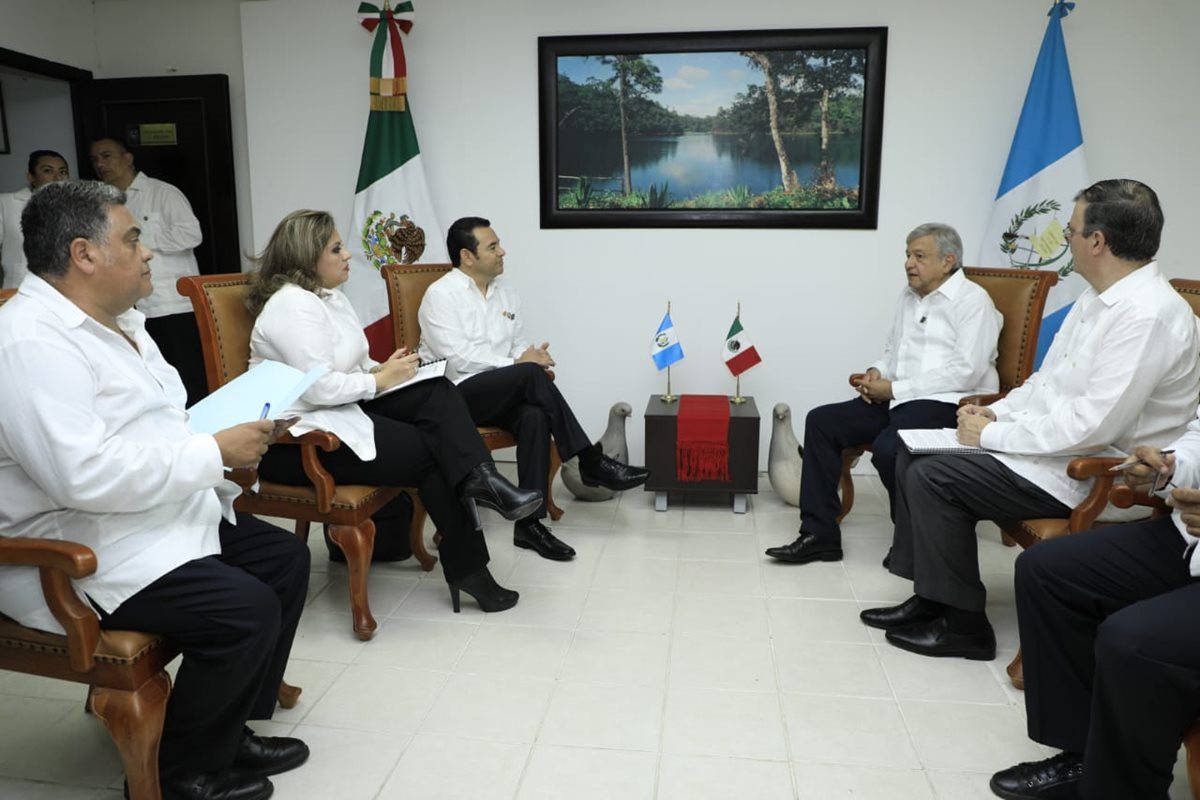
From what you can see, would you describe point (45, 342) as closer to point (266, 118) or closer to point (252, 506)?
point (252, 506)

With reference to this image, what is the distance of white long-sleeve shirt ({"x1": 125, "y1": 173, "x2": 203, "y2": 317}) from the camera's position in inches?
178

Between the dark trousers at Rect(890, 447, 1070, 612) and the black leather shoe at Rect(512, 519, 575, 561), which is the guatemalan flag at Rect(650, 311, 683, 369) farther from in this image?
the dark trousers at Rect(890, 447, 1070, 612)

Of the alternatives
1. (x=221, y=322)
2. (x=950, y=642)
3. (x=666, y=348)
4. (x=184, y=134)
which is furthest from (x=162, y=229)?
(x=950, y=642)

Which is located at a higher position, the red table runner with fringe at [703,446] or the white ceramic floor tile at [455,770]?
the red table runner with fringe at [703,446]

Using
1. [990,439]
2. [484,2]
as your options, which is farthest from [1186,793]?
[484,2]


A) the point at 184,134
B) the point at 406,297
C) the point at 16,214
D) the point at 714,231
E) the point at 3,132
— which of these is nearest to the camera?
the point at 406,297

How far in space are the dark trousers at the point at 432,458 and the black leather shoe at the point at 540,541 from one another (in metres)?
0.47

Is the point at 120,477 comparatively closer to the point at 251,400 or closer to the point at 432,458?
the point at 251,400

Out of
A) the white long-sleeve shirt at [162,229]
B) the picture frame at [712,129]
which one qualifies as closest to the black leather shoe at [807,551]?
the picture frame at [712,129]

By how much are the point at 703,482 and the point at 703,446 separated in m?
0.17

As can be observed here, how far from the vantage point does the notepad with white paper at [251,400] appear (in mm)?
1931

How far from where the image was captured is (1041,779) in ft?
6.36

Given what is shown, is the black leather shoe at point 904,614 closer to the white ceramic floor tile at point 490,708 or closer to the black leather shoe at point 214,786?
the white ceramic floor tile at point 490,708

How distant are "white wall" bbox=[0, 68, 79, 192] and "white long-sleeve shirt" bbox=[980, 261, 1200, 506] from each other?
5001 mm
